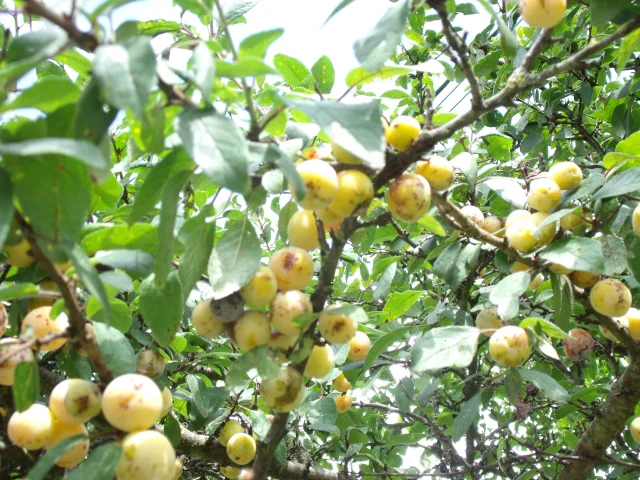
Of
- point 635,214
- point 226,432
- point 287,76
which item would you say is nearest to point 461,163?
point 635,214

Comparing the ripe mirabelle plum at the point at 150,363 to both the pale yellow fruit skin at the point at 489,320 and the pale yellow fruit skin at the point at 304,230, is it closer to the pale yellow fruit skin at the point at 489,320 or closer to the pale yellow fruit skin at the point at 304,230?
the pale yellow fruit skin at the point at 304,230

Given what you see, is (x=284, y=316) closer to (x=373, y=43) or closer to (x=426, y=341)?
(x=426, y=341)

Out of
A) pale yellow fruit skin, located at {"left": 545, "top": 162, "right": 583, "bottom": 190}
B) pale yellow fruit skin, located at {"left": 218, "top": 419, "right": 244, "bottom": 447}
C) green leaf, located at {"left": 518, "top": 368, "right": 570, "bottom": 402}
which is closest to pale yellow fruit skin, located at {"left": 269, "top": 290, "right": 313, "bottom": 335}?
green leaf, located at {"left": 518, "top": 368, "right": 570, "bottom": 402}

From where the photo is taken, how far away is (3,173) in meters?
0.78

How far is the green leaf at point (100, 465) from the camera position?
815mm

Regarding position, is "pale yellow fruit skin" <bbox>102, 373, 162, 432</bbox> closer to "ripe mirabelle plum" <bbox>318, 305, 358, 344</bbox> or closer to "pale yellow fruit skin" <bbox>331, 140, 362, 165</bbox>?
"ripe mirabelle plum" <bbox>318, 305, 358, 344</bbox>

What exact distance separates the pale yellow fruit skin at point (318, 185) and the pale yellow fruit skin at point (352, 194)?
0.03 m

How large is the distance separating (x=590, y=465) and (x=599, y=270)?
96 cm

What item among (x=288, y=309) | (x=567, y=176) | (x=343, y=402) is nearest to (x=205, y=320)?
(x=288, y=309)

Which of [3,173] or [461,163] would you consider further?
[461,163]

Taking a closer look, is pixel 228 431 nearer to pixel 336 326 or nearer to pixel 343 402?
pixel 343 402

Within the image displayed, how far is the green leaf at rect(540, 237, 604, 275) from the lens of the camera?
1.23 meters

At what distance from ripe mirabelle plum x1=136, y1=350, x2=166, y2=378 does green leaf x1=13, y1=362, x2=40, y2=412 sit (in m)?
0.58

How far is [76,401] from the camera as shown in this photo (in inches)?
37.0
